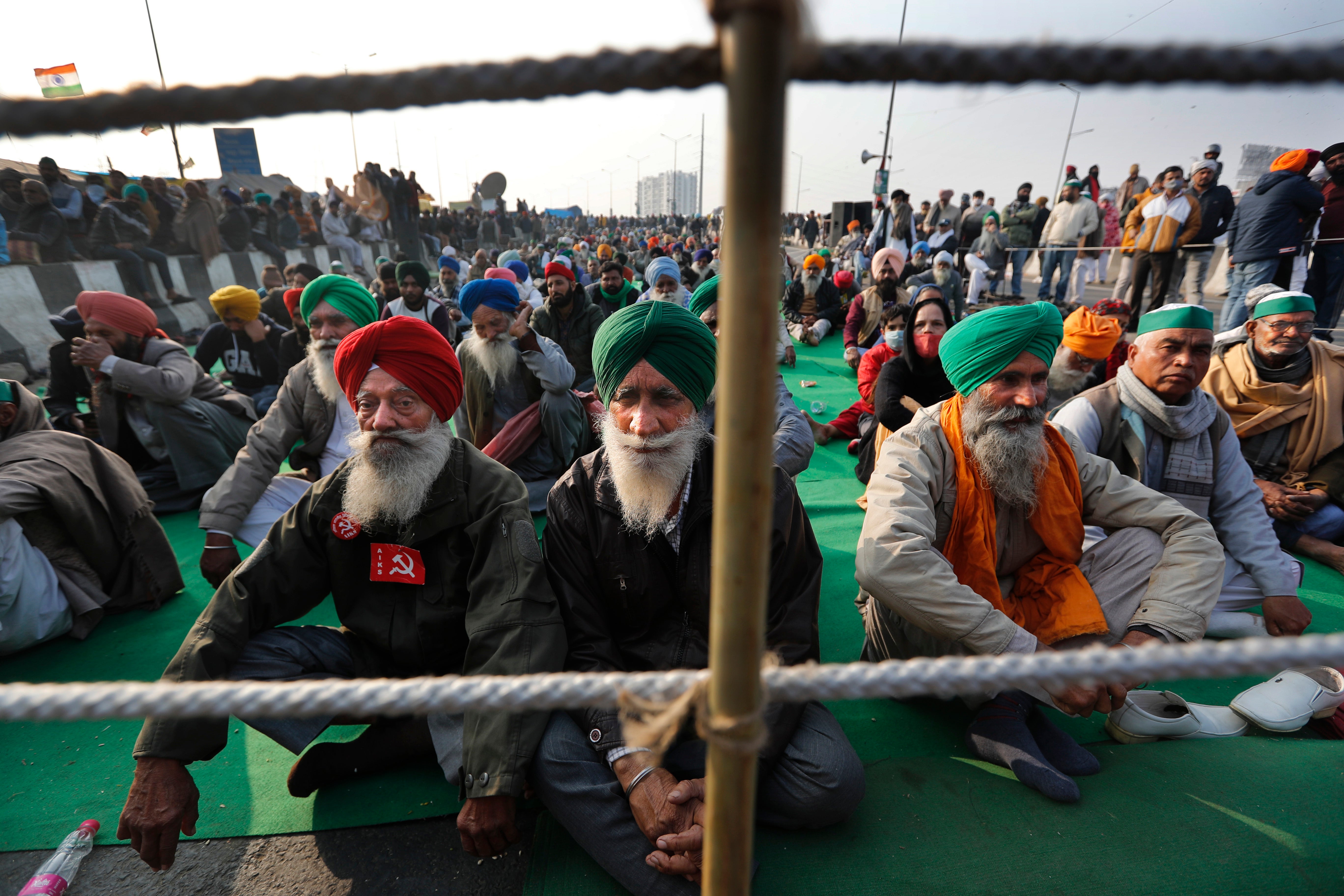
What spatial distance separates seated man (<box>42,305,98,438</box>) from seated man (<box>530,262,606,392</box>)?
11.2 feet

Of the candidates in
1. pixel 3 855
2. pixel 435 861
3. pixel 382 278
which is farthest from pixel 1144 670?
pixel 382 278

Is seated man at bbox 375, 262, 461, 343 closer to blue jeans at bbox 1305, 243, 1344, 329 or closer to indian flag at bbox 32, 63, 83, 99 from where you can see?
blue jeans at bbox 1305, 243, 1344, 329

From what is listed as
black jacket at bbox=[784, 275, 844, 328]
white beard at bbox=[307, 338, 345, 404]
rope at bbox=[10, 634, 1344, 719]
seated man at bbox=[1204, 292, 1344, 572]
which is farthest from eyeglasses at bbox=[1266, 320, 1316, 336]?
black jacket at bbox=[784, 275, 844, 328]

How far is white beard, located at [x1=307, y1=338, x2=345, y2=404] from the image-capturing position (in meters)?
3.46

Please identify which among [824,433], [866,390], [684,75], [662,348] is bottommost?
[824,433]

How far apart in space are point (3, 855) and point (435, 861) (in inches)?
51.9

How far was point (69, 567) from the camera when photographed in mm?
2910

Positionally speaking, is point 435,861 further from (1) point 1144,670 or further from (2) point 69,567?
(2) point 69,567

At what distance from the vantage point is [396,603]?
2066 millimetres

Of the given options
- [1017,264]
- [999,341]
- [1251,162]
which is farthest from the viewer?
[1251,162]

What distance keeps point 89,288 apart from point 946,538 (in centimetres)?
1123

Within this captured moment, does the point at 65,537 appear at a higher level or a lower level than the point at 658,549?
lower

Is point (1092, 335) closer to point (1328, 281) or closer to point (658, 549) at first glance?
point (658, 549)

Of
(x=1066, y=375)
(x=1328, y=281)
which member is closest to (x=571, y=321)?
(x=1066, y=375)
